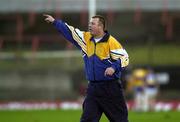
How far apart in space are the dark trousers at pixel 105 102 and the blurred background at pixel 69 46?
19732 mm

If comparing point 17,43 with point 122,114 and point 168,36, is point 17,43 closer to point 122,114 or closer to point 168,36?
point 168,36

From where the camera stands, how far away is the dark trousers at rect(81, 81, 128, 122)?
39.5 feet

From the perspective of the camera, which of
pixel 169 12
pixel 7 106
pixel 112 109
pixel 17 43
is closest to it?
pixel 112 109

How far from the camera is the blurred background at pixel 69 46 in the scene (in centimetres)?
3319

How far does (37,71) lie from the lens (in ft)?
112

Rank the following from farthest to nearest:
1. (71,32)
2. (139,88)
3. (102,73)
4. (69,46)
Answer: (69,46) < (139,88) < (71,32) < (102,73)

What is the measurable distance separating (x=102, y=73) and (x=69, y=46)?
24.0 metres

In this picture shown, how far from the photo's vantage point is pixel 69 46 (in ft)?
118

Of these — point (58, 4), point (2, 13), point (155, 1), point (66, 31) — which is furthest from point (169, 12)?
point (66, 31)

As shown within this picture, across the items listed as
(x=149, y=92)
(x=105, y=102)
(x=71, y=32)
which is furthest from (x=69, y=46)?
(x=105, y=102)

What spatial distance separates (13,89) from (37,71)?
141cm

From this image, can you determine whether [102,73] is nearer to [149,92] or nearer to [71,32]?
[71,32]

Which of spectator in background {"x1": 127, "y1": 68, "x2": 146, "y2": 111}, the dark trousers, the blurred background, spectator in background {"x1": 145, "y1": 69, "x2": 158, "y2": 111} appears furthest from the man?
the blurred background

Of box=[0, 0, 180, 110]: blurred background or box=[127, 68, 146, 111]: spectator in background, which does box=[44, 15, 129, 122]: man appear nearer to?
box=[127, 68, 146, 111]: spectator in background
